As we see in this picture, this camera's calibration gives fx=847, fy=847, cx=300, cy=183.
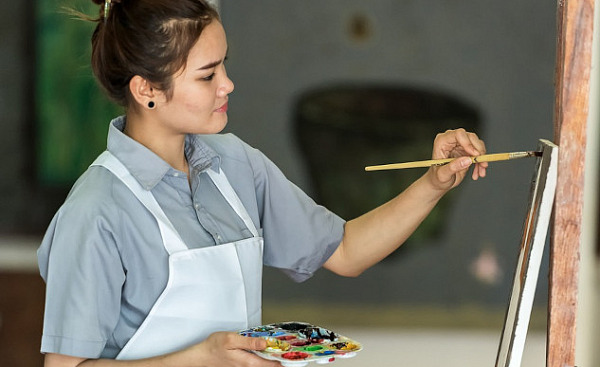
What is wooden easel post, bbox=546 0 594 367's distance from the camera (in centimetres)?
146

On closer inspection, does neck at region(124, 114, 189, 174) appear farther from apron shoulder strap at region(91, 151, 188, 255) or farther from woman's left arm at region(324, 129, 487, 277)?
woman's left arm at region(324, 129, 487, 277)

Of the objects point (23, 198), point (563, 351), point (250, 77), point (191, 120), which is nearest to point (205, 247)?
point (191, 120)

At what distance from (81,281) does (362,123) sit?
6.53 ft

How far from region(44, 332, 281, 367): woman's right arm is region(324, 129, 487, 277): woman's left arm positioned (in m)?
0.44

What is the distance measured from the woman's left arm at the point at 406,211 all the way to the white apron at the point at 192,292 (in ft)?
0.87

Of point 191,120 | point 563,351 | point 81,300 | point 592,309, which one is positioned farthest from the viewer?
point 592,309

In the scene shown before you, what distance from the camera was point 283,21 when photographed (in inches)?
134

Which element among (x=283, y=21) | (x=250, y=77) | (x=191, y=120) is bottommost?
(x=191, y=120)

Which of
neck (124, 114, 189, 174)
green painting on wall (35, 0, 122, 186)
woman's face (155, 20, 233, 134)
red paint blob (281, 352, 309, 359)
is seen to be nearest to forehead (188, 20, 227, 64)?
woman's face (155, 20, 233, 134)

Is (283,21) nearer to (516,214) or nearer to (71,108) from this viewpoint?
(71,108)

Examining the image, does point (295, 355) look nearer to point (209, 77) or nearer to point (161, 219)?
point (161, 219)

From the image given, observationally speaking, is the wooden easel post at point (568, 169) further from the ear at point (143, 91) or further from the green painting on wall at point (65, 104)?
the green painting on wall at point (65, 104)

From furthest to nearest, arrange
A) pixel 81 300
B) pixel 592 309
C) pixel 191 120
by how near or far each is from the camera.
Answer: pixel 592 309
pixel 191 120
pixel 81 300

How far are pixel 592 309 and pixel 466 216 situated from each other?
605mm
